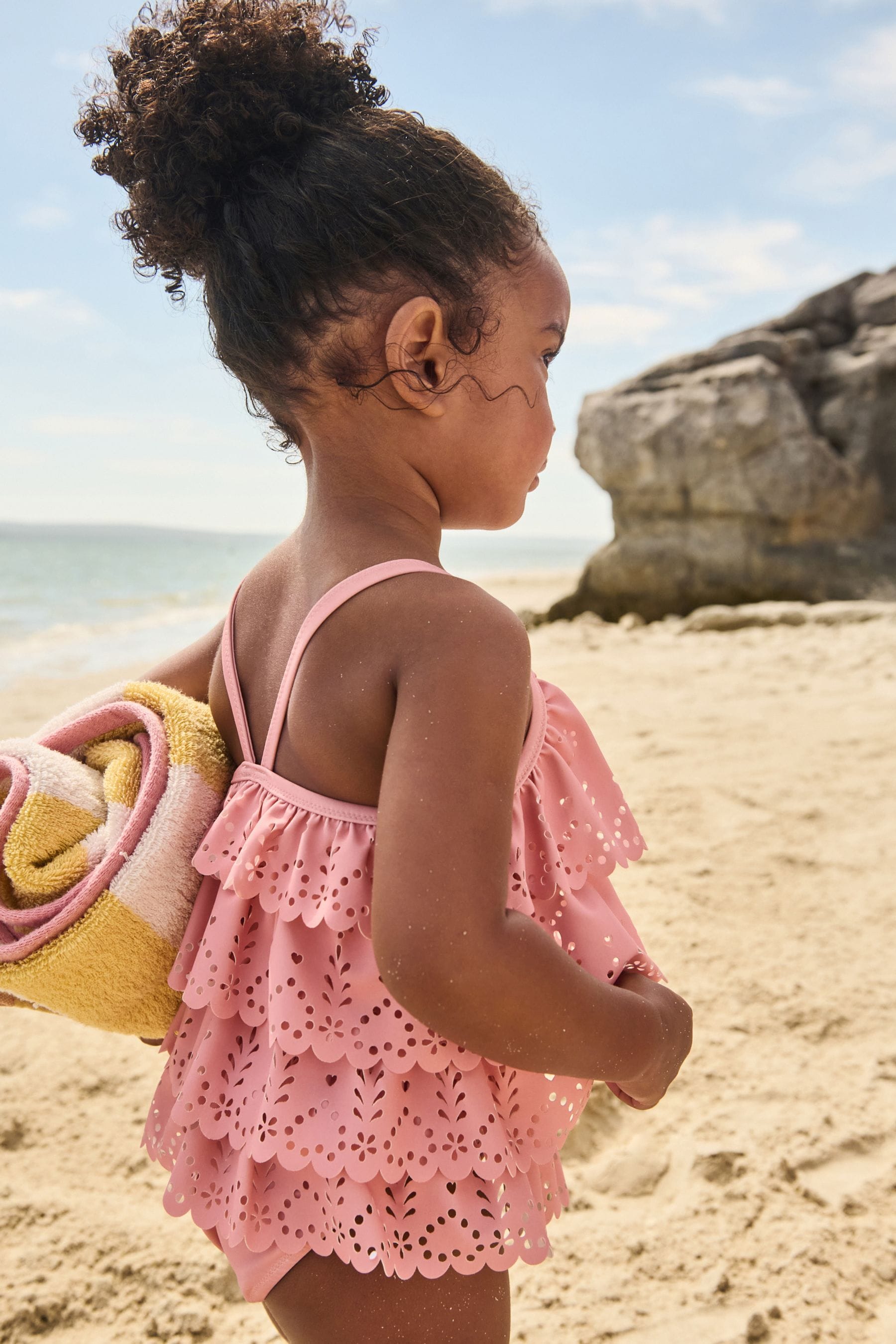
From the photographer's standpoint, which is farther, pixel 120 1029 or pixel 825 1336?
pixel 825 1336

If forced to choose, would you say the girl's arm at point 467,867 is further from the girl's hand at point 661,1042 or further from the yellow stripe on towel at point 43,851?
the yellow stripe on towel at point 43,851

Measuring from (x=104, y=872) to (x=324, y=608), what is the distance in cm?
37

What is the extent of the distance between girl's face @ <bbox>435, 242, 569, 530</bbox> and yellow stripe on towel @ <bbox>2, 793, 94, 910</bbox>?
538mm

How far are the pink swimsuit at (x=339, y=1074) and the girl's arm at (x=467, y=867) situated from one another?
0.08 metres

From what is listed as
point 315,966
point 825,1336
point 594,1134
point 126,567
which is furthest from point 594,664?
point 126,567

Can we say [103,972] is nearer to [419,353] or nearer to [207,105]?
[419,353]

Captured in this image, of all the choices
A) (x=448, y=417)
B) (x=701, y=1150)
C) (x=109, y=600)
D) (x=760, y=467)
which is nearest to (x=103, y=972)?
(x=448, y=417)

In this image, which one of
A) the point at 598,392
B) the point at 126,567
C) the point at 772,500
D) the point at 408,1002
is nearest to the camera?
the point at 408,1002

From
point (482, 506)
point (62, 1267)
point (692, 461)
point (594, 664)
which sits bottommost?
point (62, 1267)

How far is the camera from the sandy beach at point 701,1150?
1.41 metres

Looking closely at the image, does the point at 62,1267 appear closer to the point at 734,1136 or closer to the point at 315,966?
the point at 315,966

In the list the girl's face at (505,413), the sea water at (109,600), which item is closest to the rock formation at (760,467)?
the sea water at (109,600)

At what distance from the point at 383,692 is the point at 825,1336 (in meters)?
1.15

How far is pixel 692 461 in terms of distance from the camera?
809 cm
